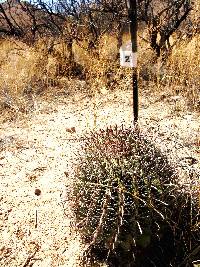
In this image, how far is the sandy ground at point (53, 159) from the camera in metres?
2.50

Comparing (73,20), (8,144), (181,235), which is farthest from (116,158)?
(73,20)

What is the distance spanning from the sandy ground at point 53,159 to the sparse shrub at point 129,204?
0.48ft

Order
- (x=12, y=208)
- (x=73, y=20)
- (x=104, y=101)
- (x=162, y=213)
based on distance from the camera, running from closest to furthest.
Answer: (x=162, y=213) < (x=12, y=208) < (x=104, y=101) < (x=73, y=20)

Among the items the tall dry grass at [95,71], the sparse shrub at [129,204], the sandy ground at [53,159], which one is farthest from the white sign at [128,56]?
the sparse shrub at [129,204]

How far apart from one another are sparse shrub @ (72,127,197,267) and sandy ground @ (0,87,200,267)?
5.8 inches

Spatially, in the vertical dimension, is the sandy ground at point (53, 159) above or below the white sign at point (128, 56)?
below

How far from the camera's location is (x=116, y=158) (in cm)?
207

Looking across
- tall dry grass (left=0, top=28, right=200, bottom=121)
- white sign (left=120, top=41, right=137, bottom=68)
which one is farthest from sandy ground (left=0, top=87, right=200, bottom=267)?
white sign (left=120, top=41, right=137, bottom=68)

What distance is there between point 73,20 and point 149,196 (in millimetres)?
5435

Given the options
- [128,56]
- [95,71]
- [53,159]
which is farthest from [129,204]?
[95,71]

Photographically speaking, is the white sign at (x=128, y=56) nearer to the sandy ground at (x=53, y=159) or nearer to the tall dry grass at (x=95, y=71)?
the sandy ground at (x=53, y=159)

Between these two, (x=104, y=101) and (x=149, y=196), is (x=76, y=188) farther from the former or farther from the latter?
(x=104, y=101)

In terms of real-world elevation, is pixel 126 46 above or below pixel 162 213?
above

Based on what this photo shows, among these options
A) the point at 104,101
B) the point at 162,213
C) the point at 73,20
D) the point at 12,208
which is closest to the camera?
the point at 162,213
